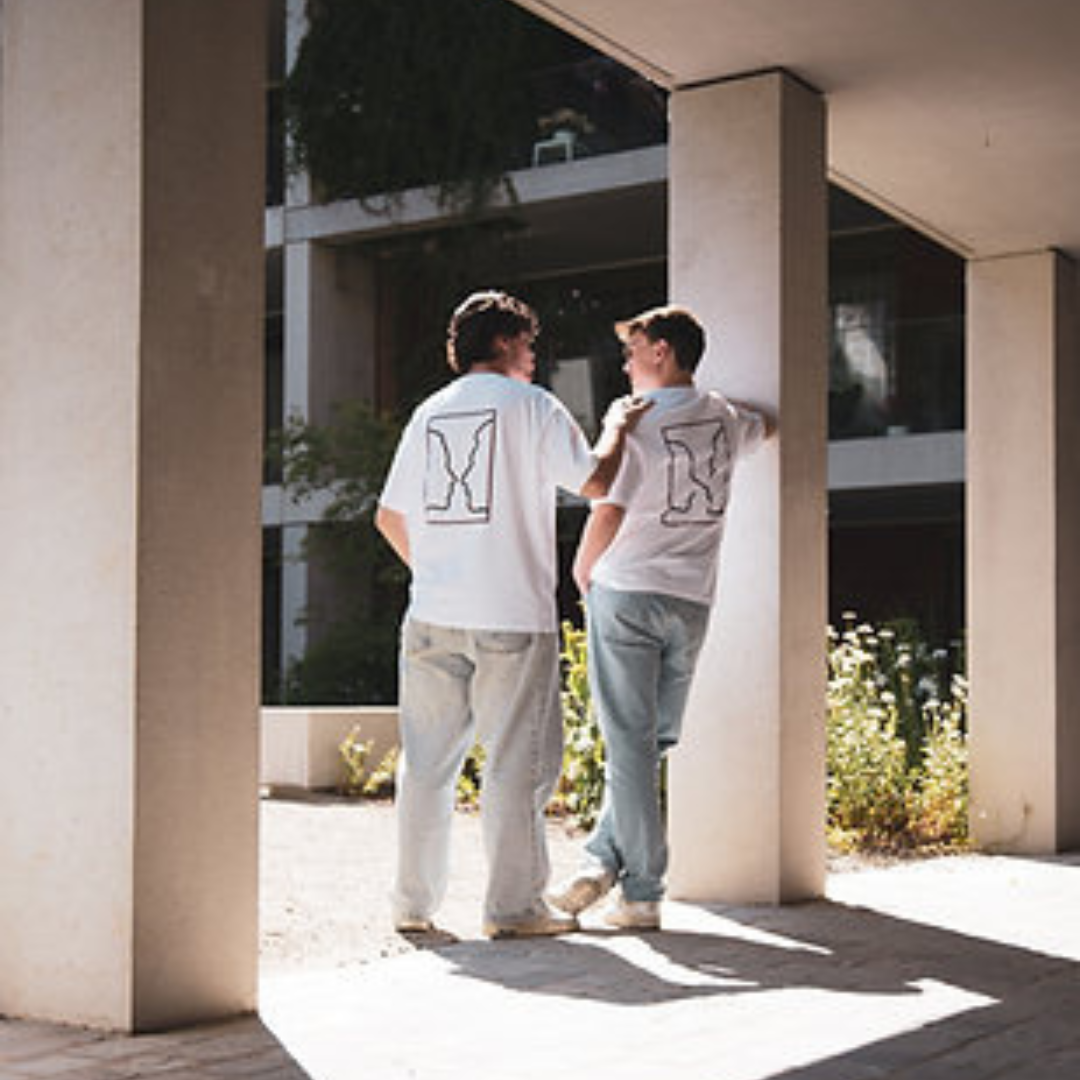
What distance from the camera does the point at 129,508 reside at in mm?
4438

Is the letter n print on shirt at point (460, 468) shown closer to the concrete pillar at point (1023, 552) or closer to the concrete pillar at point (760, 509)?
the concrete pillar at point (760, 509)

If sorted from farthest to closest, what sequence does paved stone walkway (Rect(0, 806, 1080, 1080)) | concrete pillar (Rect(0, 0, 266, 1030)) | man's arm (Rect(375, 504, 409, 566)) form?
man's arm (Rect(375, 504, 409, 566)), concrete pillar (Rect(0, 0, 266, 1030)), paved stone walkway (Rect(0, 806, 1080, 1080))

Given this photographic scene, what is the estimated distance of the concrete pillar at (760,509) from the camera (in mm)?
6977

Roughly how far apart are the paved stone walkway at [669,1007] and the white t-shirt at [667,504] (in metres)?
1.15

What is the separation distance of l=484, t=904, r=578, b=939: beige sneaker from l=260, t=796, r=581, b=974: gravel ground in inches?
6.1

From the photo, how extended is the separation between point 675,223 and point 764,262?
46 centimetres

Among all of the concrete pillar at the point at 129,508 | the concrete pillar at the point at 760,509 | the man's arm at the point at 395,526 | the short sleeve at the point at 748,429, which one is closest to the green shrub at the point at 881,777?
the concrete pillar at the point at 760,509


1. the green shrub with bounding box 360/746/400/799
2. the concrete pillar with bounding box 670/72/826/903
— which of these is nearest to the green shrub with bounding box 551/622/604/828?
the green shrub with bounding box 360/746/400/799

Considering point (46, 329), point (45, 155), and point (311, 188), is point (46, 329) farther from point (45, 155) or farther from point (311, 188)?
point (311, 188)

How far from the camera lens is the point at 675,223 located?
7418 millimetres

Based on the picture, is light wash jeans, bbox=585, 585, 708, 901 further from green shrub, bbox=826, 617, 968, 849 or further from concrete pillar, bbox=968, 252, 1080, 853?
concrete pillar, bbox=968, 252, 1080, 853

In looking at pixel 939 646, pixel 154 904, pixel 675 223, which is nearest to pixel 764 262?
pixel 675 223

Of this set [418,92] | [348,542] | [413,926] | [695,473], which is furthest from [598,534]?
[418,92]

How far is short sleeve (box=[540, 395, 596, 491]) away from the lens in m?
5.92
